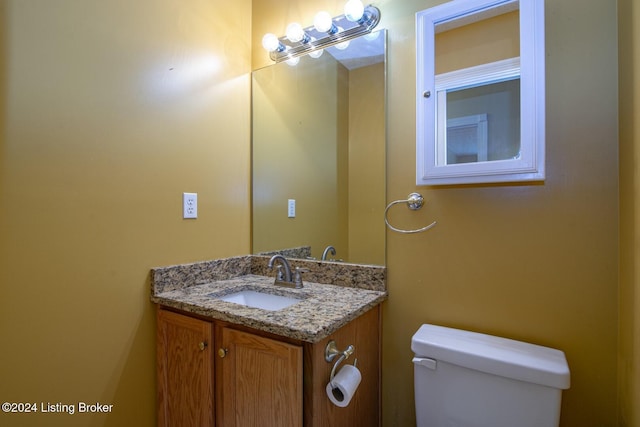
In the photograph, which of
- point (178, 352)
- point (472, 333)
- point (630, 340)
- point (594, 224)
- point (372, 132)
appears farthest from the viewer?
point (372, 132)

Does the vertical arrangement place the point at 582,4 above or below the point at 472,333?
above

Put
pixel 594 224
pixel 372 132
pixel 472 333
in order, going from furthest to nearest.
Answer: pixel 372 132, pixel 472 333, pixel 594 224

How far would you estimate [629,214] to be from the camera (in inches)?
32.1

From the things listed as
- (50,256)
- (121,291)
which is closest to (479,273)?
(121,291)

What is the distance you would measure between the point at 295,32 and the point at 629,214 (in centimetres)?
141

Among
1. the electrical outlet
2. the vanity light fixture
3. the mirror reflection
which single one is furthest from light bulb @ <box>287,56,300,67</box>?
the electrical outlet

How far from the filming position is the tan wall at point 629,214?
763 millimetres

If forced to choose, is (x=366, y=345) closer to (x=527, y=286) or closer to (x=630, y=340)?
(x=527, y=286)

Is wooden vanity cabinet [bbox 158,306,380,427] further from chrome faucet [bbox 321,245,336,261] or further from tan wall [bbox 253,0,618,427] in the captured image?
chrome faucet [bbox 321,245,336,261]

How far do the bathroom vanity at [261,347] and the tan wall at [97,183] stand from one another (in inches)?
4.5

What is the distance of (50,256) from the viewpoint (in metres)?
0.94

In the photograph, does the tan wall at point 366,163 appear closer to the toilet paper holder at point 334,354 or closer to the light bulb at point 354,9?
the light bulb at point 354,9

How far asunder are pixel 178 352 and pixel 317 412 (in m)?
0.60

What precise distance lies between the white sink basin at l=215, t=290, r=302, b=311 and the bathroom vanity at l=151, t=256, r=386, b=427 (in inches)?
0.7
